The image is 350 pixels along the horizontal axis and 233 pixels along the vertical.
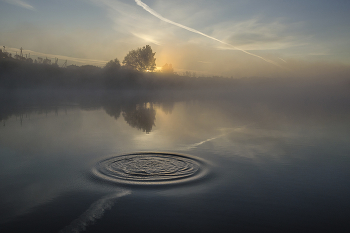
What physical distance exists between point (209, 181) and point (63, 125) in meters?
22.2

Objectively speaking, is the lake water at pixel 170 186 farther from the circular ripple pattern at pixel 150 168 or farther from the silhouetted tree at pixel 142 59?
the silhouetted tree at pixel 142 59

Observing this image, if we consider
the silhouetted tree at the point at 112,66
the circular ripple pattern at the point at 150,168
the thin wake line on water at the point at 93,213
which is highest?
the silhouetted tree at the point at 112,66

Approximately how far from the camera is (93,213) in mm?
9039

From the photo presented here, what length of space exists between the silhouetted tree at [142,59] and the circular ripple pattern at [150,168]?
5874 inches

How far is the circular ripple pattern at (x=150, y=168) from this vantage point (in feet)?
39.8

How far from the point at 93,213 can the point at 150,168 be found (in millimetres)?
4855

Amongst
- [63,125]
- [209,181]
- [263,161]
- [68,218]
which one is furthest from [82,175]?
[63,125]

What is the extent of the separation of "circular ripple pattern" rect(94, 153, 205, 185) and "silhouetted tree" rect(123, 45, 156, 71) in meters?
149

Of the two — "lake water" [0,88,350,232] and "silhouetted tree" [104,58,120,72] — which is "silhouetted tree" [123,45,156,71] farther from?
"lake water" [0,88,350,232]

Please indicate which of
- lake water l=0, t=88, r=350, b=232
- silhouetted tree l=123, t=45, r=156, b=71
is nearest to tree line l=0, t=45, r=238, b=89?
silhouetted tree l=123, t=45, r=156, b=71

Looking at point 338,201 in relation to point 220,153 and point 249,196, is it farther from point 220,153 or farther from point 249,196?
point 220,153

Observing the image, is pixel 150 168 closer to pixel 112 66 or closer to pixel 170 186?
pixel 170 186

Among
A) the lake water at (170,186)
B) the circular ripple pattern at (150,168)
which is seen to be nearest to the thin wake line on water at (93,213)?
the lake water at (170,186)

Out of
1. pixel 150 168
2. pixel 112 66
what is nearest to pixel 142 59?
pixel 112 66
